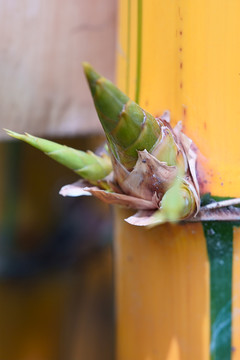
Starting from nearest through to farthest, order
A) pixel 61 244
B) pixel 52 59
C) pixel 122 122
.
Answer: pixel 122 122, pixel 52 59, pixel 61 244

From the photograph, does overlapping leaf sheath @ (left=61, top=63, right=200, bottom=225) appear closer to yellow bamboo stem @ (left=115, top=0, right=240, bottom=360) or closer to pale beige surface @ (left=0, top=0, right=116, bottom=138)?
yellow bamboo stem @ (left=115, top=0, right=240, bottom=360)

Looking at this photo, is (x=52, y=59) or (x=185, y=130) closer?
(x=185, y=130)

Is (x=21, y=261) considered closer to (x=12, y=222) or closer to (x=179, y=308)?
(x=12, y=222)

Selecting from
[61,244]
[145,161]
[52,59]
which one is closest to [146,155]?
[145,161]

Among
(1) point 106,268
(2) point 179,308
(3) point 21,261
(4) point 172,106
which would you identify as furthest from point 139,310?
(1) point 106,268

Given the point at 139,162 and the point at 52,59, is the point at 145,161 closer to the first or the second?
the point at 139,162

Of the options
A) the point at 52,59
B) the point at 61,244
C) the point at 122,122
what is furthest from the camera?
the point at 61,244
